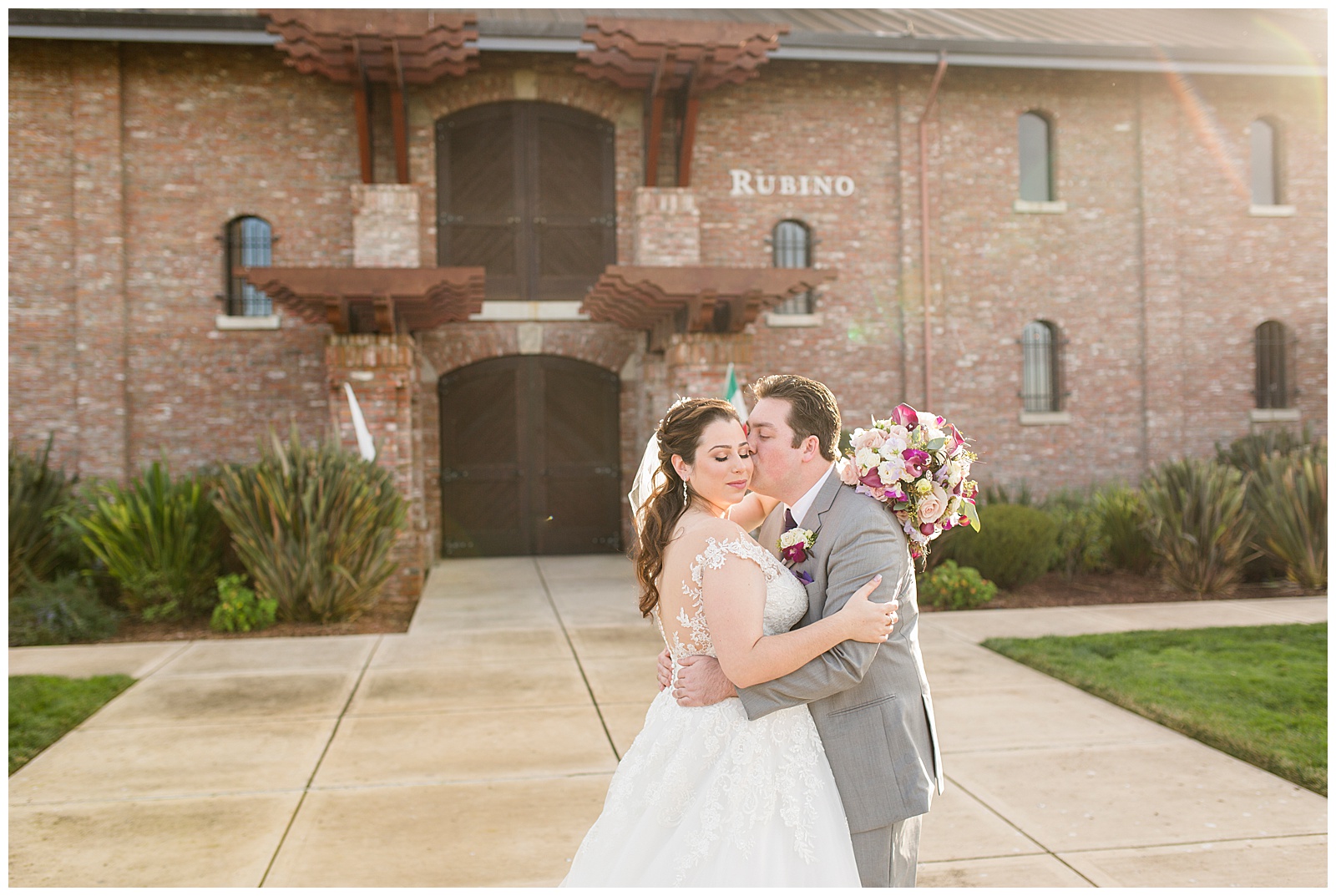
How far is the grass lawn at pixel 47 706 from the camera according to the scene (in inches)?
249

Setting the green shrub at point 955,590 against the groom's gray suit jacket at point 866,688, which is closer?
the groom's gray suit jacket at point 866,688

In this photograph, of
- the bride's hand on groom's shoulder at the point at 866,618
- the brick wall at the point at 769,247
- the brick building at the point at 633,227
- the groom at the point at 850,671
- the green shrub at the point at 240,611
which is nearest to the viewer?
the bride's hand on groom's shoulder at the point at 866,618

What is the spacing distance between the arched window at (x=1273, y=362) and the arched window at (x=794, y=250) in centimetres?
786

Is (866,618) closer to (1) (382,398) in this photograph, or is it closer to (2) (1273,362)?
(1) (382,398)

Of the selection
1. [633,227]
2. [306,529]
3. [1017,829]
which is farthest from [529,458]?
[1017,829]

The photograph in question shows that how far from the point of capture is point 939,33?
16.3m

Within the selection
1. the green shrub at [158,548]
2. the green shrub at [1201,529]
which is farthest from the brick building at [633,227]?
the green shrub at [1201,529]

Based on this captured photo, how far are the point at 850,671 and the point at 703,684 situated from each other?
0.49 m

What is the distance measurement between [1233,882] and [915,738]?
224cm

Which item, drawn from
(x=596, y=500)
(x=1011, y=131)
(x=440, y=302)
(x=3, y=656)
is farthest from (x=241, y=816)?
(x=1011, y=131)

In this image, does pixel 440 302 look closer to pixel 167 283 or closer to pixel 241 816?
pixel 167 283

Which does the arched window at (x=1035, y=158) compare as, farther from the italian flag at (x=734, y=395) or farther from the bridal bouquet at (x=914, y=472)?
the bridal bouquet at (x=914, y=472)

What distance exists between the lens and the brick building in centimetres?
1434

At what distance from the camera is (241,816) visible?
5.11m
